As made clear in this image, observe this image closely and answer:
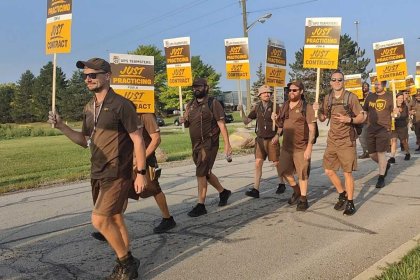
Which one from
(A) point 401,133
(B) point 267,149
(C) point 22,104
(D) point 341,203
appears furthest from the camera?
(C) point 22,104

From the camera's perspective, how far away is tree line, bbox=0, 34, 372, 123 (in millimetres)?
64125

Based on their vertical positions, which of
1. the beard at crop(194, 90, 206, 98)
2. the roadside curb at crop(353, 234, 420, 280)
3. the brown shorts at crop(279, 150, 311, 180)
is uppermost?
the beard at crop(194, 90, 206, 98)

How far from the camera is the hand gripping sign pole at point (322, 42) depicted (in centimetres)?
803

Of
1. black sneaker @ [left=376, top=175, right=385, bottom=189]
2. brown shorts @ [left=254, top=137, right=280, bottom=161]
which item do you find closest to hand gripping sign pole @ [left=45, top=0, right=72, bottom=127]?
brown shorts @ [left=254, top=137, right=280, bottom=161]

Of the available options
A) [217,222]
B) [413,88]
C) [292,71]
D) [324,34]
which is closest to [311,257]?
[217,222]

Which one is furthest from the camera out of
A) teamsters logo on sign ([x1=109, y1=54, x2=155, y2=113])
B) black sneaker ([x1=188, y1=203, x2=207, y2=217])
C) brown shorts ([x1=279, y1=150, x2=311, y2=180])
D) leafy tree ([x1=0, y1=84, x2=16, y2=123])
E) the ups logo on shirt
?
leafy tree ([x1=0, y1=84, x2=16, y2=123])

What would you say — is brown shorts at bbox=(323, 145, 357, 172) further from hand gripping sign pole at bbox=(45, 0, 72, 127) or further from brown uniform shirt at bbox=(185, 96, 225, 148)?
hand gripping sign pole at bbox=(45, 0, 72, 127)

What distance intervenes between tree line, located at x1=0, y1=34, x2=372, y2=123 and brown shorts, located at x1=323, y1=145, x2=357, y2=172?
54413mm

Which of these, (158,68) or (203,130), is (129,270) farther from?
(158,68)

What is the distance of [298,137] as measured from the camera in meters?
6.81

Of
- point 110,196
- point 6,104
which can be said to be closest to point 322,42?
point 110,196

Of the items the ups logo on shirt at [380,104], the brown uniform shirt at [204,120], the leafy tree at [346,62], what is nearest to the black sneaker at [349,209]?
the brown uniform shirt at [204,120]

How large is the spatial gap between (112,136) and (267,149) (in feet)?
13.5

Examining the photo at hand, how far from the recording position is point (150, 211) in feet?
22.8
